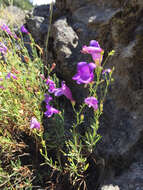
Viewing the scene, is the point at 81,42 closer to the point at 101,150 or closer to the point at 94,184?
the point at 101,150

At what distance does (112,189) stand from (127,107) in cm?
68

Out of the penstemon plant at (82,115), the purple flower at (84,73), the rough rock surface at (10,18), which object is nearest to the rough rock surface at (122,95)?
the penstemon plant at (82,115)

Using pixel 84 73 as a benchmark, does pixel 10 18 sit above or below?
above

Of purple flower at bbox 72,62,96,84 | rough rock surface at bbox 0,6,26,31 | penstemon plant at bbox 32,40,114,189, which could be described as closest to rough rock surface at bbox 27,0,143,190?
penstemon plant at bbox 32,40,114,189

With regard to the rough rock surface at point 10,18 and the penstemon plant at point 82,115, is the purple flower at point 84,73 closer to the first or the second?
the penstemon plant at point 82,115

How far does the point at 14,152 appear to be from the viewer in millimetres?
1700

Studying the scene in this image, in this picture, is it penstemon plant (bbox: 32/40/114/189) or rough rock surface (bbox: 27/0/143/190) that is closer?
penstemon plant (bbox: 32/40/114/189)

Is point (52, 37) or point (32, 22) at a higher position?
point (32, 22)

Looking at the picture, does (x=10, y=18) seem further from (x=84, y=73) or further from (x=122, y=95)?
(x=122, y=95)

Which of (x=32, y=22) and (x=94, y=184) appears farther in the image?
(x=32, y=22)

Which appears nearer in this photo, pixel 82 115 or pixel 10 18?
pixel 82 115

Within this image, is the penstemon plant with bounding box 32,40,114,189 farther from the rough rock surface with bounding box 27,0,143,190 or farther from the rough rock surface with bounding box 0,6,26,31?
the rough rock surface with bounding box 0,6,26,31

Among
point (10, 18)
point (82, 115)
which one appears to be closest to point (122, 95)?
point (82, 115)

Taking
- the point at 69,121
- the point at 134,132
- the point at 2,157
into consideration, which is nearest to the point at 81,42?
the point at 69,121
